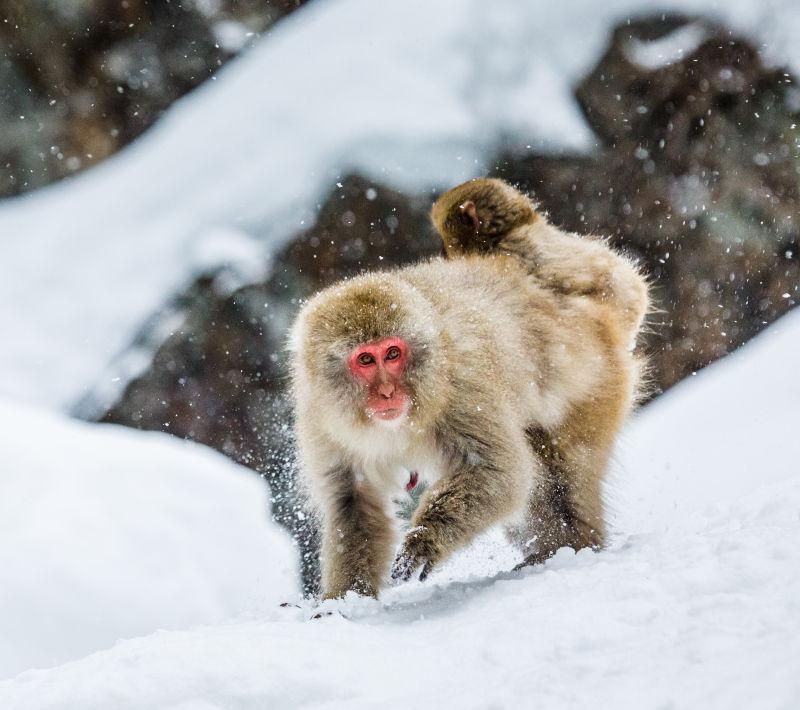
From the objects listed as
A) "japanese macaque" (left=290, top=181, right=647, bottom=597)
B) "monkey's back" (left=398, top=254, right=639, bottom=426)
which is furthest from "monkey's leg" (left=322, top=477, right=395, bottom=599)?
"monkey's back" (left=398, top=254, right=639, bottom=426)

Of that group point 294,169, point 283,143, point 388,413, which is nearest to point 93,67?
point 283,143

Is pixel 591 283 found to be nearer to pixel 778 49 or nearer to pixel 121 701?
pixel 121 701

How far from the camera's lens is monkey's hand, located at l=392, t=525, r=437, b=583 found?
2.79 metres

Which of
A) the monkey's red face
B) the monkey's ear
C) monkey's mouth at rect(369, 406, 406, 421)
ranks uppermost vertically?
the monkey's ear

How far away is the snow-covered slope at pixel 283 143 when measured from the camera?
6797 millimetres

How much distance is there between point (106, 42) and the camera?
22.4ft

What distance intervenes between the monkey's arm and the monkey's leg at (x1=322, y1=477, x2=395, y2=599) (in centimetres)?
42

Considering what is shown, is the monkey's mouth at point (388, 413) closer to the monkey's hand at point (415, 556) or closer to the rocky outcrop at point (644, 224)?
the monkey's hand at point (415, 556)

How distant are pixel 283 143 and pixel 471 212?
3.61 meters

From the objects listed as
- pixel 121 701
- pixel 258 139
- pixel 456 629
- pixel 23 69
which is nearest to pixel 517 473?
pixel 456 629

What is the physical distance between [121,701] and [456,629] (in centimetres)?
84

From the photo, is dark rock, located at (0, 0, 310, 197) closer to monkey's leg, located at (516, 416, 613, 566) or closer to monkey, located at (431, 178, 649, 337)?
monkey, located at (431, 178, 649, 337)

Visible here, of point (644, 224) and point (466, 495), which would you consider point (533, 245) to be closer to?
point (466, 495)

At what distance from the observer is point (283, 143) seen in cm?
714
